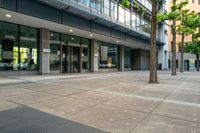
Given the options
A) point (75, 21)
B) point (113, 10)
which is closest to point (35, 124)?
point (75, 21)

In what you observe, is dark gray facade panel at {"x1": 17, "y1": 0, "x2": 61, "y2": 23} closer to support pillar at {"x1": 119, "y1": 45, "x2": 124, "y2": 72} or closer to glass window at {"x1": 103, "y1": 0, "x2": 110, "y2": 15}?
glass window at {"x1": 103, "y1": 0, "x2": 110, "y2": 15}

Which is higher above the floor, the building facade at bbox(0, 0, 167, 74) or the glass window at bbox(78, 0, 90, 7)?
the glass window at bbox(78, 0, 90, 7)

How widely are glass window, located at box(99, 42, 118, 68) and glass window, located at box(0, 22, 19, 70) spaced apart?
38.4 feet

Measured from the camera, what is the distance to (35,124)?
3.99 m

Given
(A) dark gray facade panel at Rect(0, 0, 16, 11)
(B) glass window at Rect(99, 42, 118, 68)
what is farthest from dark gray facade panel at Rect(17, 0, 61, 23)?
(B) glass window at Rect(99, 42, 118, 68)

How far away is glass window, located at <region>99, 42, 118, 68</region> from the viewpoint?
24438 mm

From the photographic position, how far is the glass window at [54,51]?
17547mm

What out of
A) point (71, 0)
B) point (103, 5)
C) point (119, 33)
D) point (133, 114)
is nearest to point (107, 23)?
point (103, 5)

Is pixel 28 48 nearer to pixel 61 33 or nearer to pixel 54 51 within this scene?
pixel 54 51

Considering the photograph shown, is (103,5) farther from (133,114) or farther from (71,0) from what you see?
(133,114)

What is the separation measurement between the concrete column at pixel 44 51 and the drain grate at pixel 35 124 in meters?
11.8

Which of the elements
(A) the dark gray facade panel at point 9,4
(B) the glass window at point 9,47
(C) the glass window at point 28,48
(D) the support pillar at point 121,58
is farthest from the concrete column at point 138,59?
(A) the dark gray facade panel at point 9,4

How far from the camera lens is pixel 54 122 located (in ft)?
13.6

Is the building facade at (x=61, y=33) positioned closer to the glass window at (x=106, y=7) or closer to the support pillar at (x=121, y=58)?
the glass window at (x=106, y=7)
